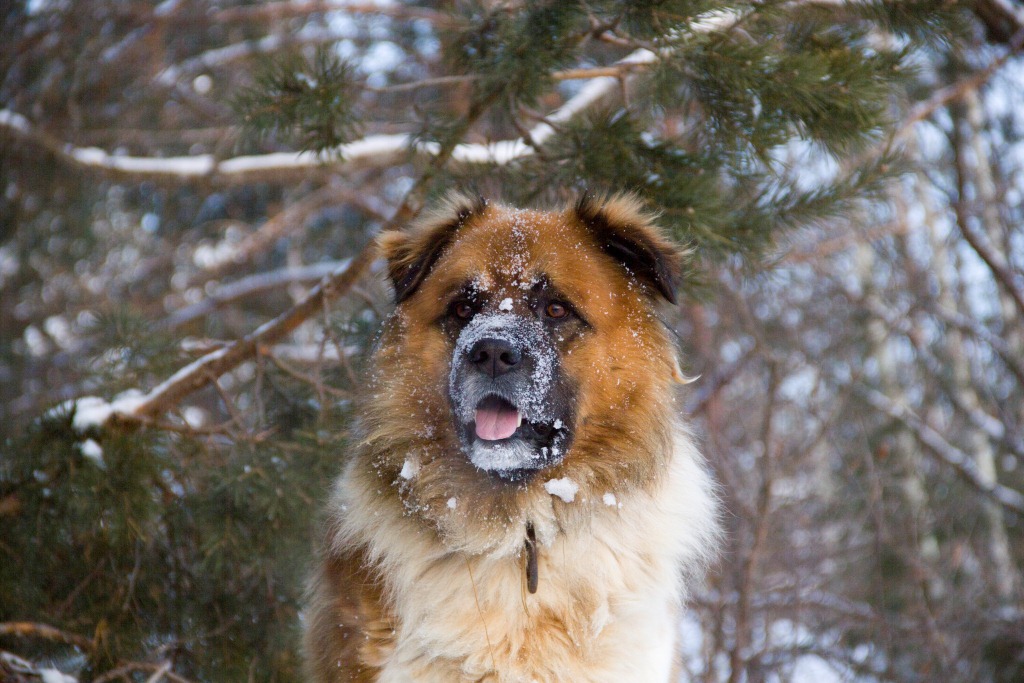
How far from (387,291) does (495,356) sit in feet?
5.09

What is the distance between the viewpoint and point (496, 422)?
2.97 metres

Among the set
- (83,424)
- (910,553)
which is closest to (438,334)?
(83,424)

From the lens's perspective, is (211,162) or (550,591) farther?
(211,162)

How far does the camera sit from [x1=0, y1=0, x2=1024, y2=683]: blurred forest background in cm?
379

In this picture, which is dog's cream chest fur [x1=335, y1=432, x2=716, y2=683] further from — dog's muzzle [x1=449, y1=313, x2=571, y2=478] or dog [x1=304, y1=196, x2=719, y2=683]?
dog's muzzle [x1=449, y1=313, x2=571, y2=478]

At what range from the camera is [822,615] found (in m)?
7.01

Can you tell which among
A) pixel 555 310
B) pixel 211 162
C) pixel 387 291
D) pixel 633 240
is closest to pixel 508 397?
pixel 555 310

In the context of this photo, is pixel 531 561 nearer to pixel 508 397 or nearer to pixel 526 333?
pixel 508 397

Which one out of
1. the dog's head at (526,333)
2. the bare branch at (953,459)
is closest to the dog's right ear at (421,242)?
the dog's head at (526,333)

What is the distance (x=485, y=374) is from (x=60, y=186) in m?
7.01

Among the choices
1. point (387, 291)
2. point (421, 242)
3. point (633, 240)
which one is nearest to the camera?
point (633, 240)

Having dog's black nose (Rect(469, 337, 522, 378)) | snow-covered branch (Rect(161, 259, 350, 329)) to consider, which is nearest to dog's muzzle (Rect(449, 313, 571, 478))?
dog's black nose (Rect(469, 337, 522, 378))

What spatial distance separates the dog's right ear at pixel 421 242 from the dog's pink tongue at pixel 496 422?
79 cm

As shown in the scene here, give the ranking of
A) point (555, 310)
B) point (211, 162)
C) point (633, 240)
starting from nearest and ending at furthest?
point (555, 310) < point (633, 240) < point (211, 162)
